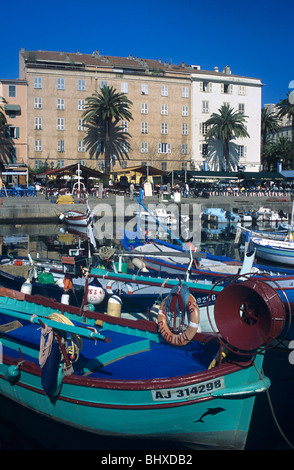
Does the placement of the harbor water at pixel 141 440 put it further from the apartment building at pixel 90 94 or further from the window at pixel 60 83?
the window at pixel 60 83

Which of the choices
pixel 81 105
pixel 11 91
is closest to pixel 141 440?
pixel 11 91

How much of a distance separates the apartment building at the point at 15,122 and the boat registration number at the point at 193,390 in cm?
5131

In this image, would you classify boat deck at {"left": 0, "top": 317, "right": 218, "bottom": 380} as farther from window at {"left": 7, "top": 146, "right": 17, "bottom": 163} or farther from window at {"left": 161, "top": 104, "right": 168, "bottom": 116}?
window at {"left": 161, "top": 104, "right": 168, "bottom": 116}

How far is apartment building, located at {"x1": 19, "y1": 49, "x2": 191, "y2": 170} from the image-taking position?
56.9 meters

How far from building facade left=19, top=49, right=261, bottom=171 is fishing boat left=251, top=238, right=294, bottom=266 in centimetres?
3761

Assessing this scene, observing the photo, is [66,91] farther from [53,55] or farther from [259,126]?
[259,126]

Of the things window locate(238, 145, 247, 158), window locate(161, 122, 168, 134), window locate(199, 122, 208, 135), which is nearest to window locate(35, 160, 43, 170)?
Answer: window locate(161, 122, 168, 134)

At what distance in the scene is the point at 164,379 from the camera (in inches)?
323

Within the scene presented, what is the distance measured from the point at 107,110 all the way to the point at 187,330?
48668 millimetres

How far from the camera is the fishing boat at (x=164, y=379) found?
817 cm

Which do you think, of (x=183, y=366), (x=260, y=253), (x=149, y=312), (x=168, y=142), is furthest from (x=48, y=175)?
(x=183, y=366)

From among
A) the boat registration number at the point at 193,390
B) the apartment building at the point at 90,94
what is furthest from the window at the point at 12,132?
the boat registration number at the point at 193,390

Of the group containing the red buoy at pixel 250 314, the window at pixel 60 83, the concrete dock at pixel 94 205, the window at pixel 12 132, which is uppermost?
the window at pixel 60 83

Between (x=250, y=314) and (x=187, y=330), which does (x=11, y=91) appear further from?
(x=250, y=314)
